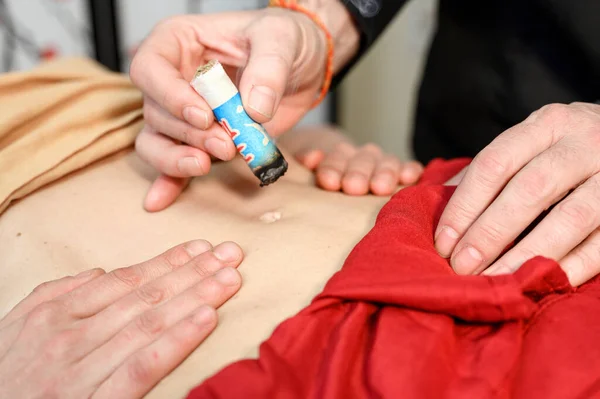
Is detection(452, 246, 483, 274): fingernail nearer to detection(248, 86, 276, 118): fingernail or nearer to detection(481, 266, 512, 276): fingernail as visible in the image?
detection(481, 266, 512, 276): fingernail

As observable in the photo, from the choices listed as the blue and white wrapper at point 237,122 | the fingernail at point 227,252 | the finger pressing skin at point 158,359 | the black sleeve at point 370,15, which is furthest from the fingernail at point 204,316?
the black sleeve at point 370,15

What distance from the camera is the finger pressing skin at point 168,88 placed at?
0.76 metres

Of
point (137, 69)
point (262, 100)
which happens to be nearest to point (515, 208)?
point (262, 100)

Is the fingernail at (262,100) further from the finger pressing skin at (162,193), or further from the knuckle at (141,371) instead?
the knuckle at (141,371)

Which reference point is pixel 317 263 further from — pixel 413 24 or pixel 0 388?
pixel 413 24

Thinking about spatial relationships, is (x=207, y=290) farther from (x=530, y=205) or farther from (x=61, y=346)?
(x=530, y=205)

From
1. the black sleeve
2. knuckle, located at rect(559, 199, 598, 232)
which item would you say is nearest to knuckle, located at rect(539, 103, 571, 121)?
knuckle, located at rect(559, 199, 598, 232)

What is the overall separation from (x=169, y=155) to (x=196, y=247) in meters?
0.18

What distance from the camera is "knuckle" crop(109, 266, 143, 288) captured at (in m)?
0.70

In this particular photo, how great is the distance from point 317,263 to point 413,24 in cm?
170

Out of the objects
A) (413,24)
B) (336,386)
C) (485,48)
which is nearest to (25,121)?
(336,386)

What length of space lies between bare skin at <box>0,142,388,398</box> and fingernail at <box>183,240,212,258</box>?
1.6 inches

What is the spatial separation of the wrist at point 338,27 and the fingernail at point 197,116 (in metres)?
0.41

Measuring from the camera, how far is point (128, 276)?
0.71 meters
